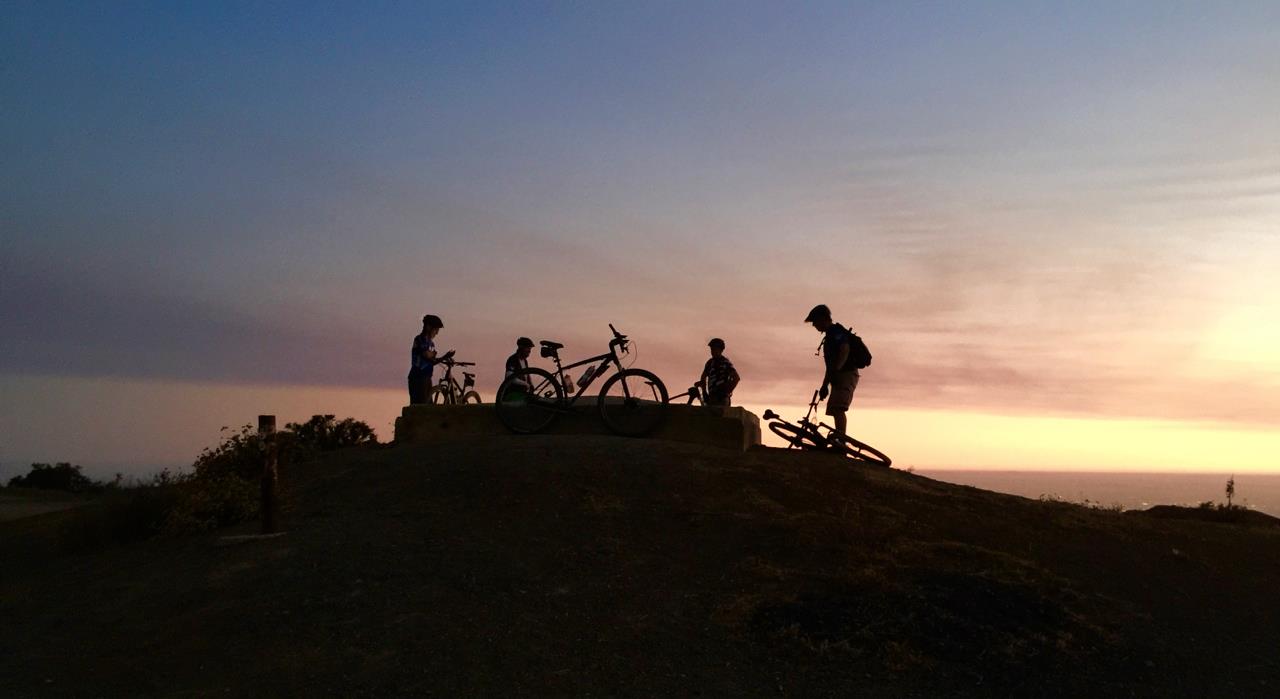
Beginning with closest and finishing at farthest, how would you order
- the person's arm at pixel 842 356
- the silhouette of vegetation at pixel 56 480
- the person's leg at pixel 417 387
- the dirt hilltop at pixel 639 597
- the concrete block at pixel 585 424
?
1. the dirt hilltop at pixel 639 597
2. the person's arm at pixel 842 356
3. the concrete block at pixel 585 424
4. the person's leg at pixel 417 387
5. the silhouette of vegetation at pixel 56 480

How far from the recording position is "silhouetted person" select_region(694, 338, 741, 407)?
1471cm

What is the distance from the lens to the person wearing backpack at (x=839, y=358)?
13547mm

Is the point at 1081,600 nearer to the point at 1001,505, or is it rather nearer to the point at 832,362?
the point at 1001,505

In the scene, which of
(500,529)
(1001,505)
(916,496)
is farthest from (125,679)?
(1001,505)

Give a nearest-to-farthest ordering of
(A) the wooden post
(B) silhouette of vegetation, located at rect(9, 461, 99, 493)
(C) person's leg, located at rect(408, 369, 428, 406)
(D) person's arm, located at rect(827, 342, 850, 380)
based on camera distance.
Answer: (A) the wooden post, (D) person's arm, located at rect(827, 342, 850, 380), (C) person's leg, located at rect(408, 369, 428, 406), (B) silhouette of vegetation, located at rect(9, 461, 99, 493)

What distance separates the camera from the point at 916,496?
40.4 ft

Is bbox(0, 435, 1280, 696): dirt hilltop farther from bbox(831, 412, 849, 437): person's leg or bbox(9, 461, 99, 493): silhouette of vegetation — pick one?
bbox(9, 461, 99, 493): silhouette of vegetation

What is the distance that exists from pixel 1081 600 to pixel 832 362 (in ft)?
Result: 18.4

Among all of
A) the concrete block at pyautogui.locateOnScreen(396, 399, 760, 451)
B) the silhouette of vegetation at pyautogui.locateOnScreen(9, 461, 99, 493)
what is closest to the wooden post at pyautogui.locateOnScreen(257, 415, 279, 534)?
the concrete block at pyautogui.locateOnScreen(396, 399, 760, 451)

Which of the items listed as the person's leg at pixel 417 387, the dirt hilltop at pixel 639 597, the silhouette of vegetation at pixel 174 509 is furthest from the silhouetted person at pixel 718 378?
the silhouette of vegetation at pixel 174 509

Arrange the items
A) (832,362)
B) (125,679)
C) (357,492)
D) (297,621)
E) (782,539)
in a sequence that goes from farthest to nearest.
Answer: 1. (832,362)
2. (357,492)
3. (782,539)
4. (297,621)
5. (125,679)

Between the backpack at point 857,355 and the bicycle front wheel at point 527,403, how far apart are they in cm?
450

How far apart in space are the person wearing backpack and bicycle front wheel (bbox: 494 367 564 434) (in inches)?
162

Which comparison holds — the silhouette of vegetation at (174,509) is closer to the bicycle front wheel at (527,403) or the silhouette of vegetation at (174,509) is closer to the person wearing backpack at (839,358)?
the bicycle front wheel at (527,403)
